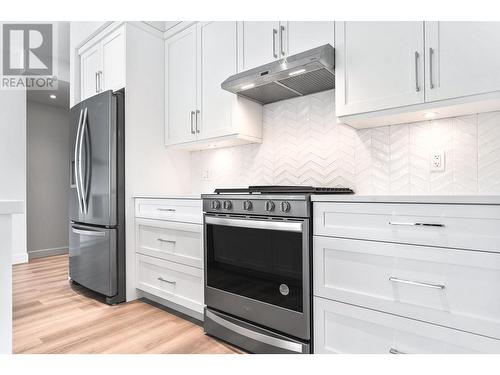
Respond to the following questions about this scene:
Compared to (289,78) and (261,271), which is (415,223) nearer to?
(261,271)

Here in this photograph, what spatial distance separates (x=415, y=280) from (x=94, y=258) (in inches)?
97.3

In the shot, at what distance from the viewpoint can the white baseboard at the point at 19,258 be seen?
3991 millimetres

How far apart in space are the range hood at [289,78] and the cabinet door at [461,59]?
53cm

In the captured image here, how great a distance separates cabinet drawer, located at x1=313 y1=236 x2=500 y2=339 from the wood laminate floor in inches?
31.6

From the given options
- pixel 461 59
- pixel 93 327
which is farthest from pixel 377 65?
pixel 93 327

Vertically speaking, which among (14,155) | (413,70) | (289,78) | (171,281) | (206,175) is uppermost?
(289,78)

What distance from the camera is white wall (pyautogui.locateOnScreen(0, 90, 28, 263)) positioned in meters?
3.87

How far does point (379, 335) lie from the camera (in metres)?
1.38

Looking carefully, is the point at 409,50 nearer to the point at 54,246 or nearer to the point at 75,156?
the point at 75,156

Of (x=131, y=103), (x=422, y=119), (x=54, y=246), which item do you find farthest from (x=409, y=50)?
(x=54, y=246)

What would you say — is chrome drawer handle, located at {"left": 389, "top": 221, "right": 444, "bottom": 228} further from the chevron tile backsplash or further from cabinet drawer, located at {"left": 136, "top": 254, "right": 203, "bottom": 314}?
cabinet drawer, located at {"left": 136, "top": 254, "right": 203, "bottom": 314}

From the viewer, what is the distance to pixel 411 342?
130 cm

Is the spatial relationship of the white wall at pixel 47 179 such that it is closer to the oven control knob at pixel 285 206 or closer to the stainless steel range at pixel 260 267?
the stainless steel range at pixel 260 267

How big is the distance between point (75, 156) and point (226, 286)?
6.66 feet
